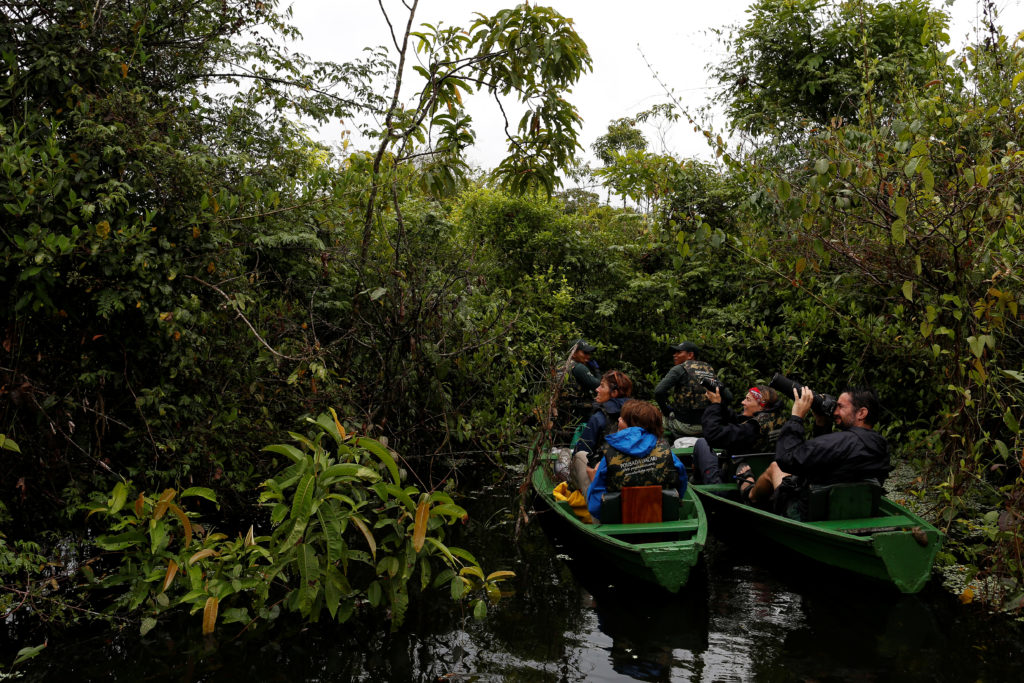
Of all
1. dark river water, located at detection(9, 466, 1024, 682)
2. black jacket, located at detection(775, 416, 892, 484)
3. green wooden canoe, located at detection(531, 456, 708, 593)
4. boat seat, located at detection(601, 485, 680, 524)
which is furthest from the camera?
boat seat, located at detection(601, 485, 680, 524)

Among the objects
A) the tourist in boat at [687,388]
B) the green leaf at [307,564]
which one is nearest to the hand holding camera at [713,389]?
the tourist in boat at [687,388]

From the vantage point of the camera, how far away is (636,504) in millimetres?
5695

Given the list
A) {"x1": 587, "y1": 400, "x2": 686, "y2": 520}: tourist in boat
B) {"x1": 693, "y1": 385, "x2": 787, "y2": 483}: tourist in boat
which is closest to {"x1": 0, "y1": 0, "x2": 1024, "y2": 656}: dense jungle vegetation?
{"x1": 587, "y1": 400, "x2": 686, "y2": 520}: tourist in boat

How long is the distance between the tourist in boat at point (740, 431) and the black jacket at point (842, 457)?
52.0 inches

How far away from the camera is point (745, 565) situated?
20.4 feet

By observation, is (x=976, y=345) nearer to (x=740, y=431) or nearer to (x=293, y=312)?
(x=740, y=431)

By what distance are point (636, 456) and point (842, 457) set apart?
5.43ft

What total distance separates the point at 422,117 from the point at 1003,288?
4798mm

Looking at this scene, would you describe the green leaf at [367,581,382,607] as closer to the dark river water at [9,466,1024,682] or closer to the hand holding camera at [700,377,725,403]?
the dark river water at [9,466,1024,682]

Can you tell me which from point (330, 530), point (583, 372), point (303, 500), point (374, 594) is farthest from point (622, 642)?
point (583, 372)

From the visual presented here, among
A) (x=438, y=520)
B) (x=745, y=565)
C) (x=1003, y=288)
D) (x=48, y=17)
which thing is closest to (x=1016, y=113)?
Result: (x=1003, y=288)

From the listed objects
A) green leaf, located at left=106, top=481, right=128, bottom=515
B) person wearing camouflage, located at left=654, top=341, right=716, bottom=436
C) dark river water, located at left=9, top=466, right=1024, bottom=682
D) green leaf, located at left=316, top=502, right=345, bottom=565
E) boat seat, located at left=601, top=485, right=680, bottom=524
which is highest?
person wearing camouflage, located at left=654, top=341, right=716, bottom=436

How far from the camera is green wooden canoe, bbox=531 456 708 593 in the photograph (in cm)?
509

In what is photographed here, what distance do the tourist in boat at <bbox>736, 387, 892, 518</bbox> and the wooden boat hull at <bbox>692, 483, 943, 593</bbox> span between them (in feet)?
0.73
